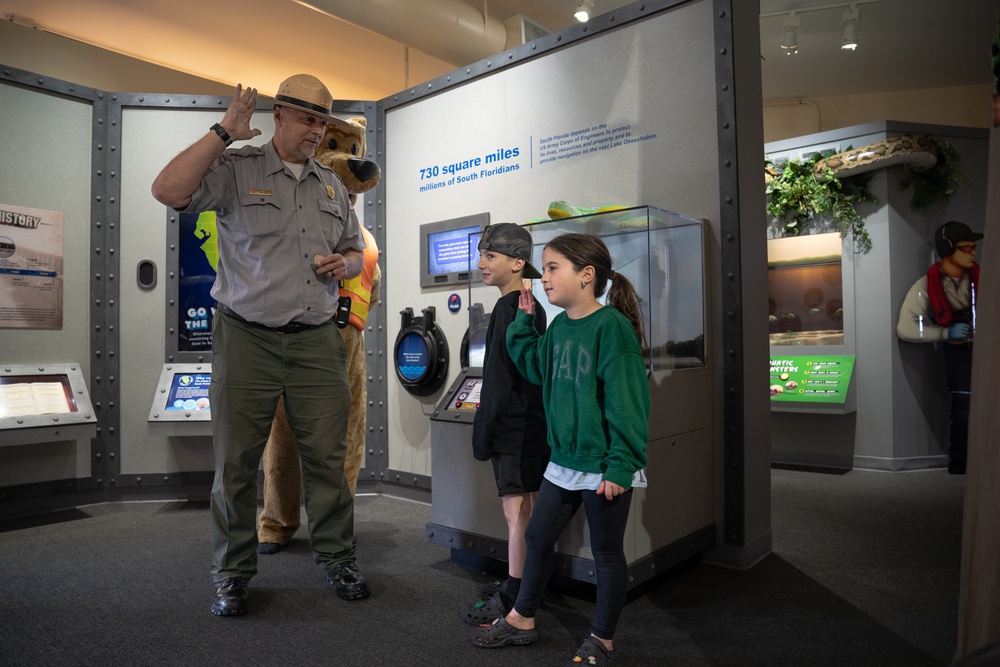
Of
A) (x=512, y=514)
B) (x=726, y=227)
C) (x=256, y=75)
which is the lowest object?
(x=512, y=514)

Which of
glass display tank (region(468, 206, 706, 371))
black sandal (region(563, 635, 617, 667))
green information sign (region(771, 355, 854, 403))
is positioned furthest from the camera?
green information sign (region(771, 355, 854, 403))

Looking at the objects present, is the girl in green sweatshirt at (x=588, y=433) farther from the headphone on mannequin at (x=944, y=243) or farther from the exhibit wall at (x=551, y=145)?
the headphone on mannequin at (x=944, y=243)

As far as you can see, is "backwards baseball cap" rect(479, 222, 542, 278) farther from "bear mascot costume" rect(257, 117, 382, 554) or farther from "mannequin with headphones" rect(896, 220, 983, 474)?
"mannequin with headphones" rect(896, 220, 983, 474)

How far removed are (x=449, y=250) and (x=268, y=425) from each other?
2090 millimetres

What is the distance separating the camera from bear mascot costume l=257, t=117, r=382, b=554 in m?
3.70

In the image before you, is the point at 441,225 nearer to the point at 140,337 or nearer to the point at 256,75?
the point at 140,337

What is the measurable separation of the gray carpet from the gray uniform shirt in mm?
1163

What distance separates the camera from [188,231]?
4891 millimetres

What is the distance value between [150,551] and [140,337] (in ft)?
5.73

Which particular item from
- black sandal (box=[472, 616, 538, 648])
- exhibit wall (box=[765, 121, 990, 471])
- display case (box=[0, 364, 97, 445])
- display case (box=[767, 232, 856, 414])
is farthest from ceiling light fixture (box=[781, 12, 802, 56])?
display case (box=[0, 364, 97, 445])

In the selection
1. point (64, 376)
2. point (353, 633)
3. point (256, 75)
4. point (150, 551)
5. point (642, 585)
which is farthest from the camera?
point (256, 75)

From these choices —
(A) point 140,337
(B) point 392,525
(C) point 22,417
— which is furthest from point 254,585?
(A) point 140,337

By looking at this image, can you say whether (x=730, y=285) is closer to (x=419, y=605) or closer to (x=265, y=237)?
(x=419, y=605)

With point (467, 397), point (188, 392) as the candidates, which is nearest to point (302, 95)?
point (467, 397)
